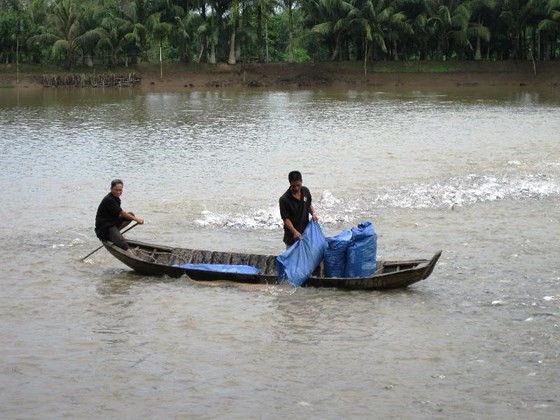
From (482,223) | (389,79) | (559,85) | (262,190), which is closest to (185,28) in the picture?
(389,79)

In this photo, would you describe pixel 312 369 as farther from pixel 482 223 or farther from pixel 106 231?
pixel 482 223

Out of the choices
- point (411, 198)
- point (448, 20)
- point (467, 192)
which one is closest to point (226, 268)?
point (411, 198)

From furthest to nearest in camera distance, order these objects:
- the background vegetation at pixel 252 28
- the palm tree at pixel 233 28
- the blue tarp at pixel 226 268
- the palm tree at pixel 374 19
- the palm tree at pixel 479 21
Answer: the palm tree at pixel 233 28 → the background vegetation at pixel 252 28 → the palm tree at pixel 479 21 → the palm tree at pixel 374 19 → the blue tarp at pixel 226 268

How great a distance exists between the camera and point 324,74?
56844mm

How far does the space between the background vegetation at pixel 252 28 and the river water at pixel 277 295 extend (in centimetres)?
3085

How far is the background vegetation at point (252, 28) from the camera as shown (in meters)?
55.9

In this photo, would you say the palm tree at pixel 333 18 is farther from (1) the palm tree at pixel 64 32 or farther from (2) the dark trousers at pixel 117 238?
(2) the dark trousers at pixel 117 238

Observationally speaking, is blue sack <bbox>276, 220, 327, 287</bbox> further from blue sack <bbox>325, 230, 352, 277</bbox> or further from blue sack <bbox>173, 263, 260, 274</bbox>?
blue sack <bbox>173, 263, 260, 274</bbox>

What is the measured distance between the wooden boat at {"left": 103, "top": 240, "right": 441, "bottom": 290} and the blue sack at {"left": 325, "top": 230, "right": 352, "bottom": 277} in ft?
0.44

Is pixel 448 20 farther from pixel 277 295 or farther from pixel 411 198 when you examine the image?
pixel 277 295

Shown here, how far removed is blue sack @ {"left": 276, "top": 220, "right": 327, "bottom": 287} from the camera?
10.8m

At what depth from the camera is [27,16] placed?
5909 centimetres

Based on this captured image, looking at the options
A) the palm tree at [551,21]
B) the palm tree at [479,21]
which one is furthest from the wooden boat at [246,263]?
the palm tree at [479,21]

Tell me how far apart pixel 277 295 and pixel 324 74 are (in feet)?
154
